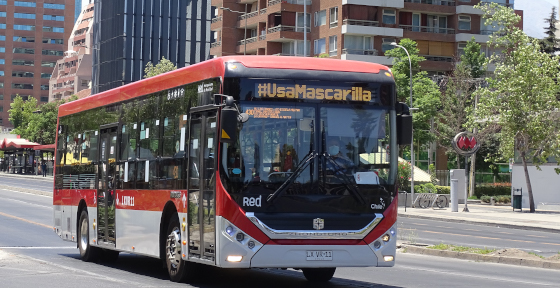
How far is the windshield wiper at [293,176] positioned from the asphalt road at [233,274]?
225 cm

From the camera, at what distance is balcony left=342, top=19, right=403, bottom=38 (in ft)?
232

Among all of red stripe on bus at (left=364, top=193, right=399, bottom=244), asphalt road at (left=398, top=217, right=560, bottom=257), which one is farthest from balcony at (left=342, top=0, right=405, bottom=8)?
red stripe on bus at (left=364, top=193, right=399, bottom=244)

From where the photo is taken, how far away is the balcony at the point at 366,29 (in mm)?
70625

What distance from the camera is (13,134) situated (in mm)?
143875

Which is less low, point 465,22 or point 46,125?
point 465,22

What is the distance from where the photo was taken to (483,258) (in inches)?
733

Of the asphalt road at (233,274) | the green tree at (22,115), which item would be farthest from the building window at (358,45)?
the green tree at (22,115)

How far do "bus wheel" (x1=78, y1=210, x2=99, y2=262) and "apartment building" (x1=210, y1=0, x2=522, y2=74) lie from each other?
175ft

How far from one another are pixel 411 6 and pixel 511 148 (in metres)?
33.1

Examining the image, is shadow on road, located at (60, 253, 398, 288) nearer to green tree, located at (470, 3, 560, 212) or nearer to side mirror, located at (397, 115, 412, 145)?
side mirror, located at (397, 115, 412, 145)

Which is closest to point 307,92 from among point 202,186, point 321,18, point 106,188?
point 202,186

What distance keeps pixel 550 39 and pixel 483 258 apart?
6895cm

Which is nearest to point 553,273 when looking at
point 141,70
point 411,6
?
point 411,6

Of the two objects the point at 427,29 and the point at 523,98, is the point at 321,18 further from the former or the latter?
the point at 523,98
